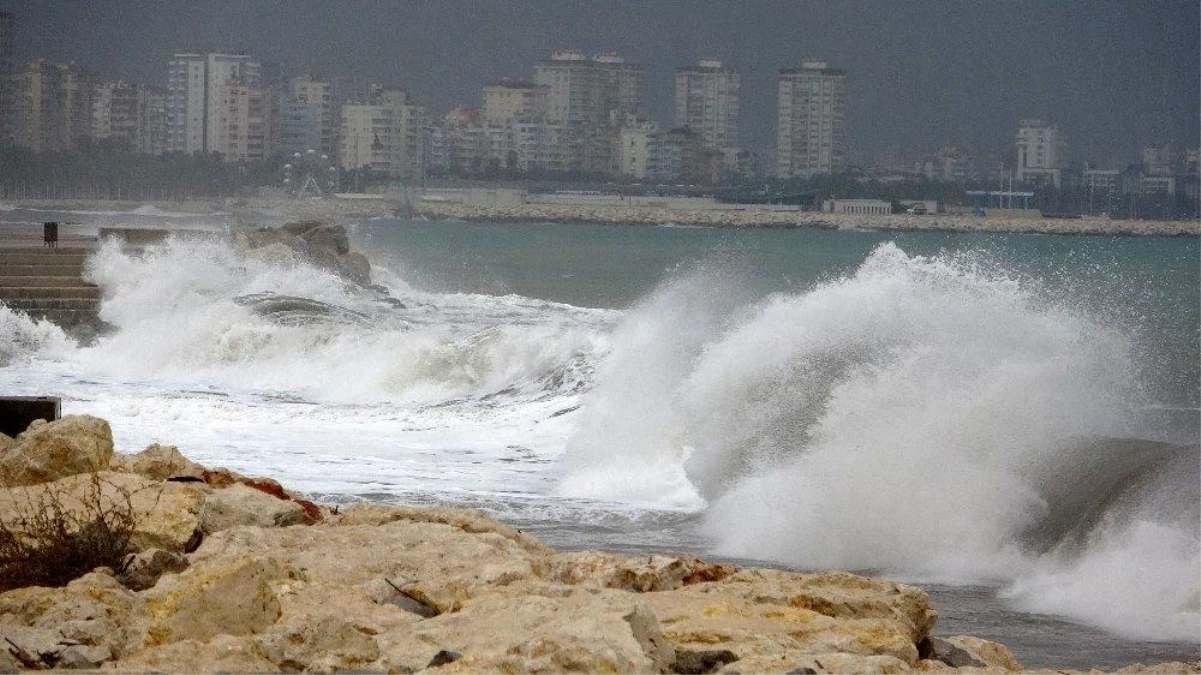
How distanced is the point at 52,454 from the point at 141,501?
4.25 feet

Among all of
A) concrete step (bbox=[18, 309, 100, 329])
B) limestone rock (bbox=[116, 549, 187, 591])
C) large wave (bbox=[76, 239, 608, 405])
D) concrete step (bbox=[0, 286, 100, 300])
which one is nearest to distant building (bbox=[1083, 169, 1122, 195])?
large wave (bbox=[76, 239, 608, 405])

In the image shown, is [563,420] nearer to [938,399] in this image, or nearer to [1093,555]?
[938,399]

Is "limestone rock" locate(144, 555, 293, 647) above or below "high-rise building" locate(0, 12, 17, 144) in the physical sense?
below

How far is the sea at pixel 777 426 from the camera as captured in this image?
1155 centimetres

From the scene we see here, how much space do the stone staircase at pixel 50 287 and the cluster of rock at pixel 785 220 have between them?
3970 inches

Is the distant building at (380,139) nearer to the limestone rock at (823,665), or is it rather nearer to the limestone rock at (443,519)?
the limestone rock at (443,519)

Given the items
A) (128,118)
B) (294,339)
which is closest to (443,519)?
(294,339)

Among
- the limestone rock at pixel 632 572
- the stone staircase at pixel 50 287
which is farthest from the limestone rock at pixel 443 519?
the stone staircase at pixel 50 287

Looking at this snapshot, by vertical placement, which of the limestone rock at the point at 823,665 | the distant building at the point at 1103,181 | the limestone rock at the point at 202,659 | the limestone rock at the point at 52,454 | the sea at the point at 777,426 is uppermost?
the distant building at the point at 1103,181

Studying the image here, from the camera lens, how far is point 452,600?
6617 mm

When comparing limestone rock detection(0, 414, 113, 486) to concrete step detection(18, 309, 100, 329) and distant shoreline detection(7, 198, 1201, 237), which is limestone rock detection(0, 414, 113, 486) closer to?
concrete step detection(18, 309, 100, 329)

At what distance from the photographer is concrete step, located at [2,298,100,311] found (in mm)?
29891

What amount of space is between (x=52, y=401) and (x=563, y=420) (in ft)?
30.9

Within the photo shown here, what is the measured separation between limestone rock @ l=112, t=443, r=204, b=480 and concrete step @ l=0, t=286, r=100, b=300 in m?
21.6
